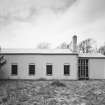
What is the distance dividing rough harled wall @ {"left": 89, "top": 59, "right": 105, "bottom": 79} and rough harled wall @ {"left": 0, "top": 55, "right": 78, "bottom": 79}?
262 cm

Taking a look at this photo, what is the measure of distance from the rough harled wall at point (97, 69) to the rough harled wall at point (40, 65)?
103 inches

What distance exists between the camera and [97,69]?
15.4m

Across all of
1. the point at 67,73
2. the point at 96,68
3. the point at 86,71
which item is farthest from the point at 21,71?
the point at 96,68

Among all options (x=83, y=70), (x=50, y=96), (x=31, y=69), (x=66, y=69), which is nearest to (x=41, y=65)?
(x=31, y=69)

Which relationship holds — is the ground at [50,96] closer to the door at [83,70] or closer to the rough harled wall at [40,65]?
Answer: the rough harled wall at [40,65]

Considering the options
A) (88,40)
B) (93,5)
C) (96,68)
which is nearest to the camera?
(93,5)

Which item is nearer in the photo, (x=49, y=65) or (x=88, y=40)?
(x=49, y=65)

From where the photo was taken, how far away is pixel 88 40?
136ft

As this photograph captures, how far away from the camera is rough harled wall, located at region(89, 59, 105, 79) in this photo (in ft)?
50.4

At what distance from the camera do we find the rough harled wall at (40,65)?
14820 millimetres

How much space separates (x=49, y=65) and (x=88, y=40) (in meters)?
31.5

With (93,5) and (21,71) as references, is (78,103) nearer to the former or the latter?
(21,71)

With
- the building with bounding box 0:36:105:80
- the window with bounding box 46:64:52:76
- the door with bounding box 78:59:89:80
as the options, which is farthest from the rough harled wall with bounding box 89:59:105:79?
the window with bounding box 46:64:52:76

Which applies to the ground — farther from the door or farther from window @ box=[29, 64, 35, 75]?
the door
